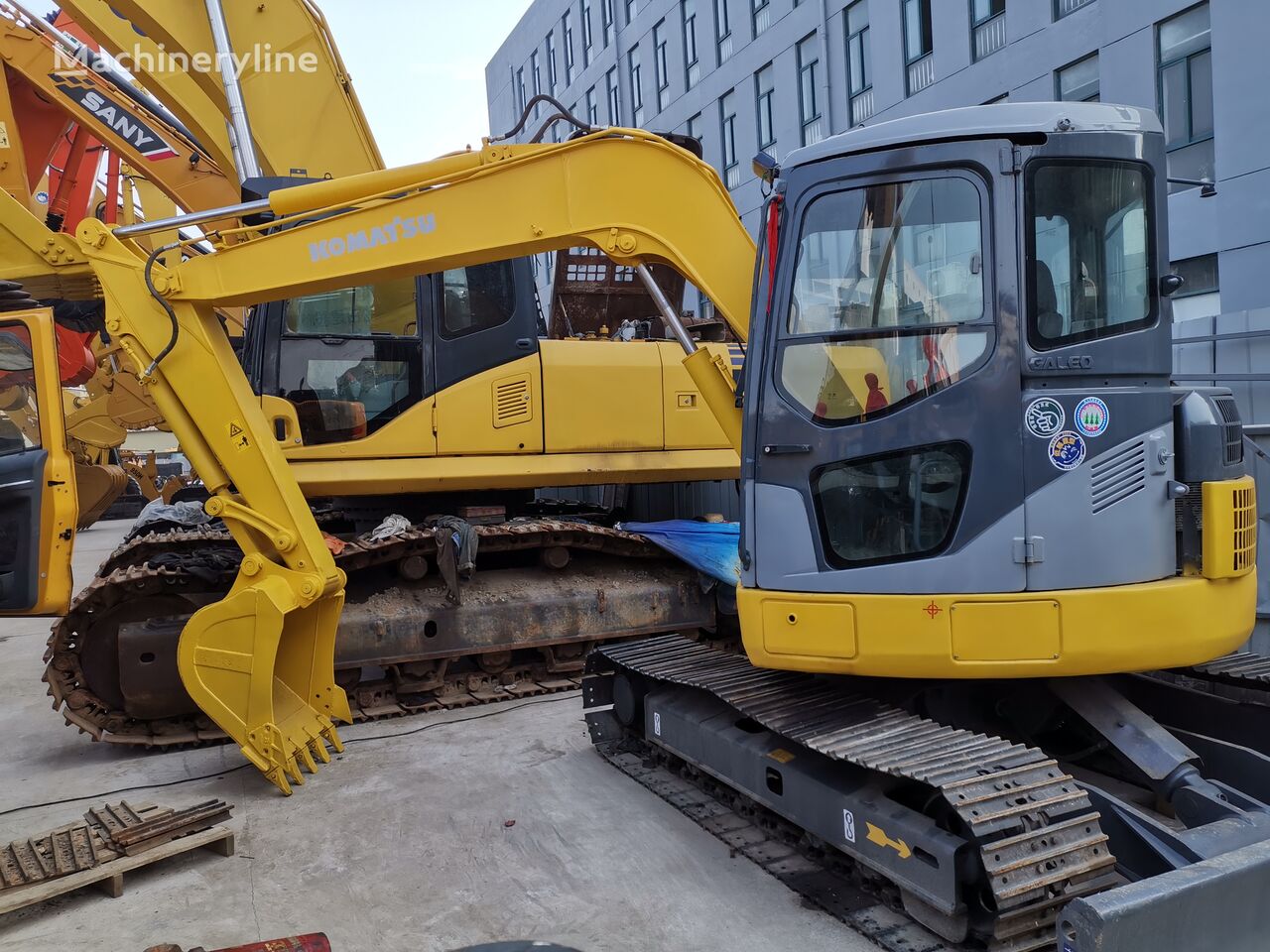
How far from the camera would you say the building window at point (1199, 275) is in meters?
12.8

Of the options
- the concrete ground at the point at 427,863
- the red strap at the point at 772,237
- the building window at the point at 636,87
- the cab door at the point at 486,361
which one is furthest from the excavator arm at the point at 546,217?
the building window at the point at 636,87

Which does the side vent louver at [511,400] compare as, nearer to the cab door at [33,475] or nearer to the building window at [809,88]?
the cab door at [33,475]

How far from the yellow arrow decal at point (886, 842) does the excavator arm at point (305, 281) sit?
2108 millimetres

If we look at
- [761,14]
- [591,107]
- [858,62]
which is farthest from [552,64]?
[858,62]

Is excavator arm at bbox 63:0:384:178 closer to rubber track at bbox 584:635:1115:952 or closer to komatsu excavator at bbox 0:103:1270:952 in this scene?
komatsu excavator at bbox 0:103:1270:952

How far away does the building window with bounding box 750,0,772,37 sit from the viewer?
21219 mm

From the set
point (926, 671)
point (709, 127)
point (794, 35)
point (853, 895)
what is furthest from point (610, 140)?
point (709, 127)

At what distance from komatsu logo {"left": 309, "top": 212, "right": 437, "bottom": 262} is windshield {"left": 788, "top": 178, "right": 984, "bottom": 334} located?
1984 millimetres

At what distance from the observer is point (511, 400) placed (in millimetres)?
7180

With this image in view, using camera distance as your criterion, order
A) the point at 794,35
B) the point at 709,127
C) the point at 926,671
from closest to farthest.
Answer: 1. the point at 926,671
2. the point at 794,35
3. the point at 709,127

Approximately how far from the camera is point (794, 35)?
66.2ft

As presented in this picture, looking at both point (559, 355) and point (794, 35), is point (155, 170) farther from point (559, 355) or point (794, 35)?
point (794, 35)

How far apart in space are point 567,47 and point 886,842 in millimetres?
32406

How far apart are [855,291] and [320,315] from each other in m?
4.20
